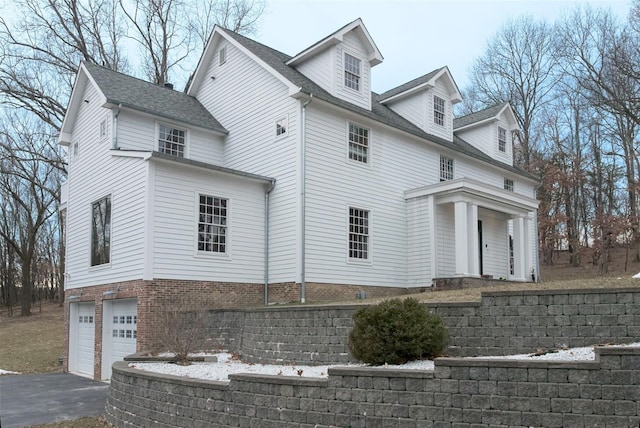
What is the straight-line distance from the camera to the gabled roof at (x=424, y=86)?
818 inches

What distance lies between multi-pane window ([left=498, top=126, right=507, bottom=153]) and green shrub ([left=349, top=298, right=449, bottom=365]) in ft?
Result: 62.0

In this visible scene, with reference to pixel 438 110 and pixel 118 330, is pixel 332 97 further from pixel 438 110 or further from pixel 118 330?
pixel 118 330

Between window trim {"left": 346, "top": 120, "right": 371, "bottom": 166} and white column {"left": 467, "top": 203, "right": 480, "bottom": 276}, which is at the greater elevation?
window trim {"left": 346, "top": 120, "right": 371, "bottom": 166}

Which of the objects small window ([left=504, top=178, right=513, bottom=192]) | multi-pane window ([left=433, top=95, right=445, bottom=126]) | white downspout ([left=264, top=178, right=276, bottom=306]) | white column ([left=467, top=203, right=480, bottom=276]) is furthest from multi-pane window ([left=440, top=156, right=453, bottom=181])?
white downspout ([left=264, top=178, right=276, bottom=306])

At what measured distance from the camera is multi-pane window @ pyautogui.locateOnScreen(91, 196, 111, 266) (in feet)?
54.9

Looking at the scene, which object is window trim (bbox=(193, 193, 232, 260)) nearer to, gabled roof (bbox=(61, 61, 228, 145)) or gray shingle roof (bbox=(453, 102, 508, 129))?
gabled roof (bbox=(61, 61, 228, 145))

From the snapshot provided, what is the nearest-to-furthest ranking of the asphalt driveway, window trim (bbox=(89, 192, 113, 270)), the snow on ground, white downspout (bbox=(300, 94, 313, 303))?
the snow on ground → the asphalt driveway → white downspout (bbox=(300, 94, 313, 303)) → window trim (bbox=(89, 192, 113, 270))

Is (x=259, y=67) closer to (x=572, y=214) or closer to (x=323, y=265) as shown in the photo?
(x=323, y=265)

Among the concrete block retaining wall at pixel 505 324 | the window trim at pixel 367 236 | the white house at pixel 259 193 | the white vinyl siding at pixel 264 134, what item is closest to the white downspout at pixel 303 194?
the white house at pixel 259 193

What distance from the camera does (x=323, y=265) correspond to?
16078mm

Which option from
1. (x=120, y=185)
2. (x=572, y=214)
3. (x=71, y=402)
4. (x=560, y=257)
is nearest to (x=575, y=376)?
(x=71, y=402)

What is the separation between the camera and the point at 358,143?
17.8m

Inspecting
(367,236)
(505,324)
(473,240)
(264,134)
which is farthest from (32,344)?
(505,324)

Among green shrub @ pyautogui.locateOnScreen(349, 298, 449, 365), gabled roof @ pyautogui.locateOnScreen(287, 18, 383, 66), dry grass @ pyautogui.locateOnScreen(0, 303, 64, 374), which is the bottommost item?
dry grass @ pyautogui.locateOnScreen(0, 303, 64, 374)
